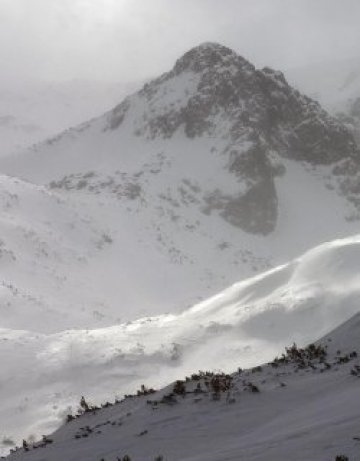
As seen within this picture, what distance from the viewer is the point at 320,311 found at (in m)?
16.4

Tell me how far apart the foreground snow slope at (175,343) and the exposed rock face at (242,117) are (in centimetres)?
2865

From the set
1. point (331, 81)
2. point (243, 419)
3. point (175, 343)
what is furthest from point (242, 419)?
point (331, 81)

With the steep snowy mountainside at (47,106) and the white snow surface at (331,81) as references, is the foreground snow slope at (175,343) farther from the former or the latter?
the white snow surface at (331,81)

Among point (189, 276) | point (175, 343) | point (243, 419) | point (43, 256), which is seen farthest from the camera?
point (189, 276)

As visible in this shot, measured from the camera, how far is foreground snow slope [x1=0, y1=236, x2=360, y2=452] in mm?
14188

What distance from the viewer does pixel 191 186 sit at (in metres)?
46.3

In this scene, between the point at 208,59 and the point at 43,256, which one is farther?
the point at 208,59

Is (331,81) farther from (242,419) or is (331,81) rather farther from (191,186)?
(242,419)

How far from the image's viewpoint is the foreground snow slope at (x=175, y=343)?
14.2 m

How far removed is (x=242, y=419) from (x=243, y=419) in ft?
0.05

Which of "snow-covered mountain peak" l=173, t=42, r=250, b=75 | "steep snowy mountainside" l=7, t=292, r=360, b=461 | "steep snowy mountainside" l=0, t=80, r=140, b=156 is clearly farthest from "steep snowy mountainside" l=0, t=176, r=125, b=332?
"steep snowy mountainside" l=0, t=80, r=140, b=156

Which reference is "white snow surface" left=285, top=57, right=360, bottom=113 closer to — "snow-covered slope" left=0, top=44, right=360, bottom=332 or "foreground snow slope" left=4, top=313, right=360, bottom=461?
"snow-covered slope" left=0, top=44, right=360, bottom=332

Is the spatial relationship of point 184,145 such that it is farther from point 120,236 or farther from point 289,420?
point 289,420

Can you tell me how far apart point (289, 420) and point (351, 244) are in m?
13.1
